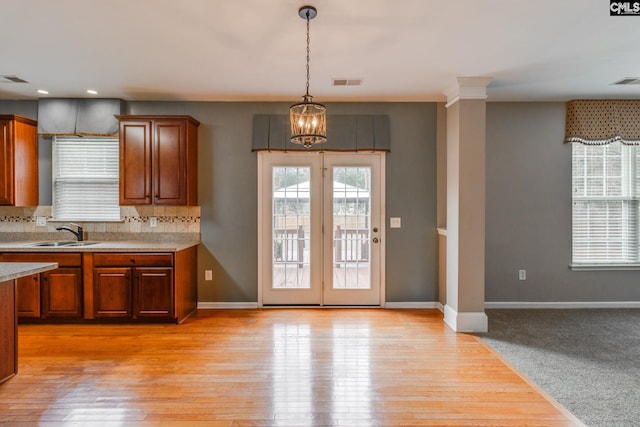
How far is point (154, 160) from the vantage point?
13.8 ft

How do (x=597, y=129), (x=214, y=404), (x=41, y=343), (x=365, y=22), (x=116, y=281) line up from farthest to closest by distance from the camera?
(x=597, y=129) → (x=116, y=281) → (x=41, y=343) → (x=365, y=22) → (x=214, y=404)

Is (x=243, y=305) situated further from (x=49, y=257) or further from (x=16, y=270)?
(x=16, y=270)

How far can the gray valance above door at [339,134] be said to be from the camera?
4465mm

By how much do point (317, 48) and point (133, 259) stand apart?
283 cm

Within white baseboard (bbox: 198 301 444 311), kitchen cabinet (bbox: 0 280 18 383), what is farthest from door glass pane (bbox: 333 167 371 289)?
kitchen cabinet (bbox: 0 280 18 383)

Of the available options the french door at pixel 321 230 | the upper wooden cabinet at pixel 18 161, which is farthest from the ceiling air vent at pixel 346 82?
the upper wooden cabinet at pixel 18 161

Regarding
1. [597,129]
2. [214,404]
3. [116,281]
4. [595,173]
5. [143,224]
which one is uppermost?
[597,129]

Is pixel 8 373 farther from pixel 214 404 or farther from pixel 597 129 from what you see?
pixel 597 129

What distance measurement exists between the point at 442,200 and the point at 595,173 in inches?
77.7

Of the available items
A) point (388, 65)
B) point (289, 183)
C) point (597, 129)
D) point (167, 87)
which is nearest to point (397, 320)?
point (289, 183)

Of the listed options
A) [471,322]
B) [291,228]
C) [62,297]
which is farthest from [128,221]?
[471,322]

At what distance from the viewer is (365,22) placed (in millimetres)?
2635

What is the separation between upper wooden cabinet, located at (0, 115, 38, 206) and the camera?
412 cm

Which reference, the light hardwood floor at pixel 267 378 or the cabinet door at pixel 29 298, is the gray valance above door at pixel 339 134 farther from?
the cabinet door at pixel 29 298
